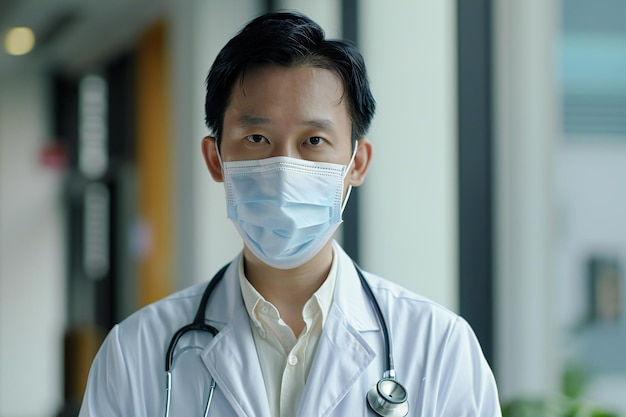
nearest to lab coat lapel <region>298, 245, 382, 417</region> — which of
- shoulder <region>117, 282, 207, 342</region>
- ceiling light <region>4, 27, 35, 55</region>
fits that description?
shoulder <region>117, 282, 207, 342</region>

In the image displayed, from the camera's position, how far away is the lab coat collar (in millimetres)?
1340

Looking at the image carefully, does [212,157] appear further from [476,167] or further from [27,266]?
[27,266]

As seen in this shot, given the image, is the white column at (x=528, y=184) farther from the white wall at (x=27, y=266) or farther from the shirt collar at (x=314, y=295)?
the white wall at (x=27, y=266)

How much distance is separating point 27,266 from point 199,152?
2.64 metres

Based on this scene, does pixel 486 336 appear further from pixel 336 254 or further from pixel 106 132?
pixel 106 132

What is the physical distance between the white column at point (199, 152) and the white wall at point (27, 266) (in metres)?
2.24

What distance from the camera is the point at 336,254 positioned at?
1.52 meters

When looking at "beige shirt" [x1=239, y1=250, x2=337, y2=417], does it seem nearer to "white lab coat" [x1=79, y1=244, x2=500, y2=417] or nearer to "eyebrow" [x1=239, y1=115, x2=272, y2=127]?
"white lab coat" [x1=79, y1=244, x2=500, y2=417]

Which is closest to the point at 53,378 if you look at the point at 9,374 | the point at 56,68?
the point at 9,374

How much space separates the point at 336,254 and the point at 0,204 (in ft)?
17.8

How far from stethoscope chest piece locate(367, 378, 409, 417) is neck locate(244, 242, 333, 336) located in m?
0.16

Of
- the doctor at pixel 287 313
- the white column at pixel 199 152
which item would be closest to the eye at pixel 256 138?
the doctor at pixel 287 313

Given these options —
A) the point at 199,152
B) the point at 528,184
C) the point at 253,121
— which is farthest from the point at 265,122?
the point at 199,152

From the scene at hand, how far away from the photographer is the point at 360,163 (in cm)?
149
